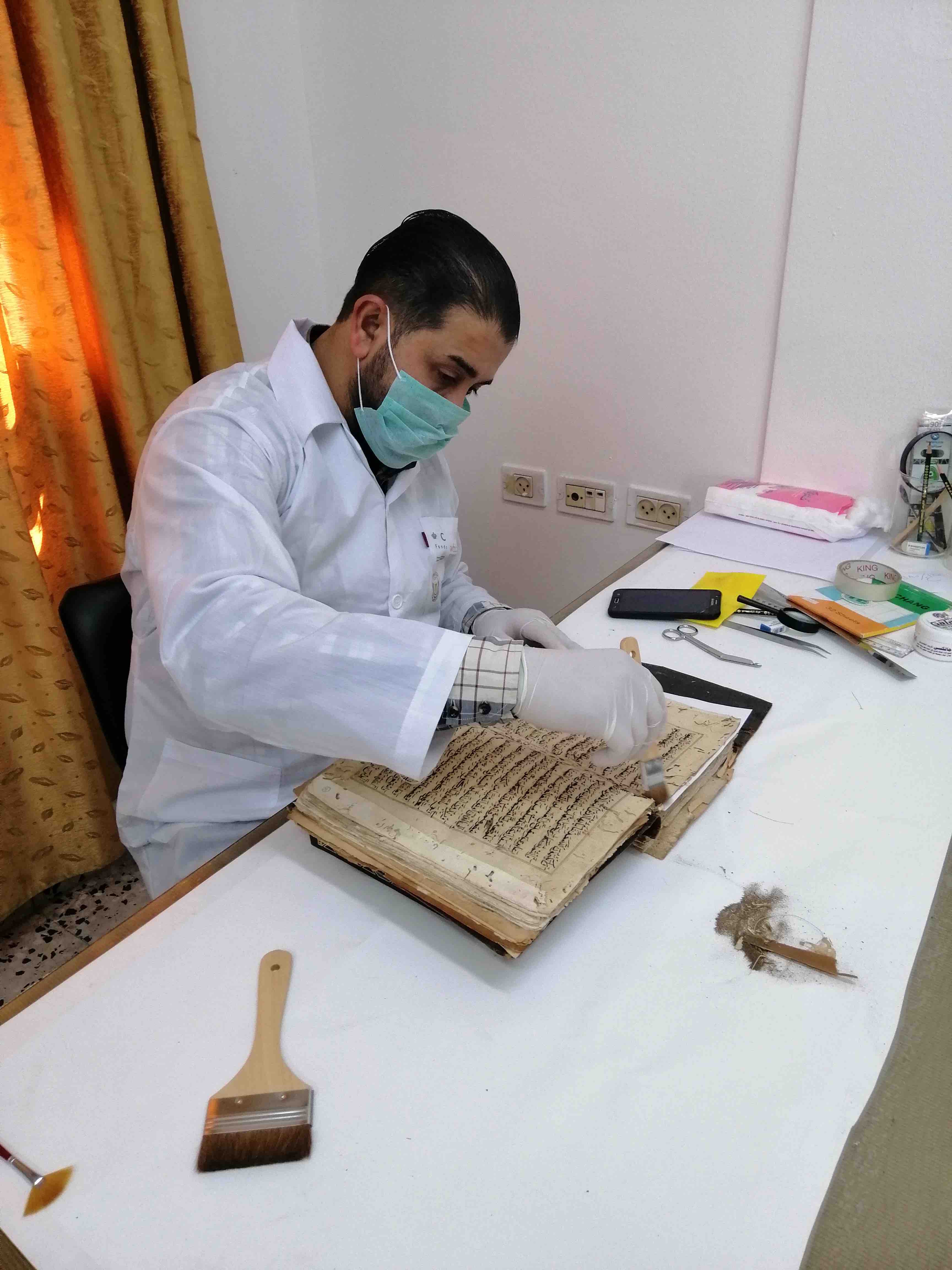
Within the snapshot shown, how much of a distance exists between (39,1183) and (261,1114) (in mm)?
137

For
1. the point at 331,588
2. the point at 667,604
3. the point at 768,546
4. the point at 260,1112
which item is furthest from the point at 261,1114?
the point at 768,546

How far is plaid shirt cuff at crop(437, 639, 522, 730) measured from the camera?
734 mm

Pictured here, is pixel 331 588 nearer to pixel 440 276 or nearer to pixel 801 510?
pixel 440 276

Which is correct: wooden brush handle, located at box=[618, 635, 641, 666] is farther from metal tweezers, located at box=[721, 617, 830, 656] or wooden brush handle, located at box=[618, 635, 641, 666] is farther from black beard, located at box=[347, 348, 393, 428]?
black beard, located at box=[347, 348, 393, 428]

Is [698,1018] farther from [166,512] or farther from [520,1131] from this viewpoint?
[166,512]

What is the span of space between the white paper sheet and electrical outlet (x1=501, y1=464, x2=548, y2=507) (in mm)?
469

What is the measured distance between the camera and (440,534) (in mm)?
1205

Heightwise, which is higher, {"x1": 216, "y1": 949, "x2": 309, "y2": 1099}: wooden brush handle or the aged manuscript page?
the aged manuscript page

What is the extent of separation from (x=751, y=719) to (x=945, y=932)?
0.33 metres

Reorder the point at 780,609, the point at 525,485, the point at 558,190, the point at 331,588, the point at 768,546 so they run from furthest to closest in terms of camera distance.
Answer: the point at 525,485 < the point at 558,190 < the point at 768,546 < the point at 780,609 < the point at 331,588

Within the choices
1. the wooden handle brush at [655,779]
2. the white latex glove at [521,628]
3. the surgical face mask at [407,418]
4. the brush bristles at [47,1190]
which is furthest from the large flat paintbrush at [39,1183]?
the surgical face mask at [407,418]

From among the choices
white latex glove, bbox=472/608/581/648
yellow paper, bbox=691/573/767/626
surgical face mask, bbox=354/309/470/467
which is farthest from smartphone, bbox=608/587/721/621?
surgical face mask, bbox=354/309/470/467

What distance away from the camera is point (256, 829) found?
0.81 meters

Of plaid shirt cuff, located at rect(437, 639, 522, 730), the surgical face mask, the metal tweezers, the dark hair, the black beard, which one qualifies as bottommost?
the metal tweezers
